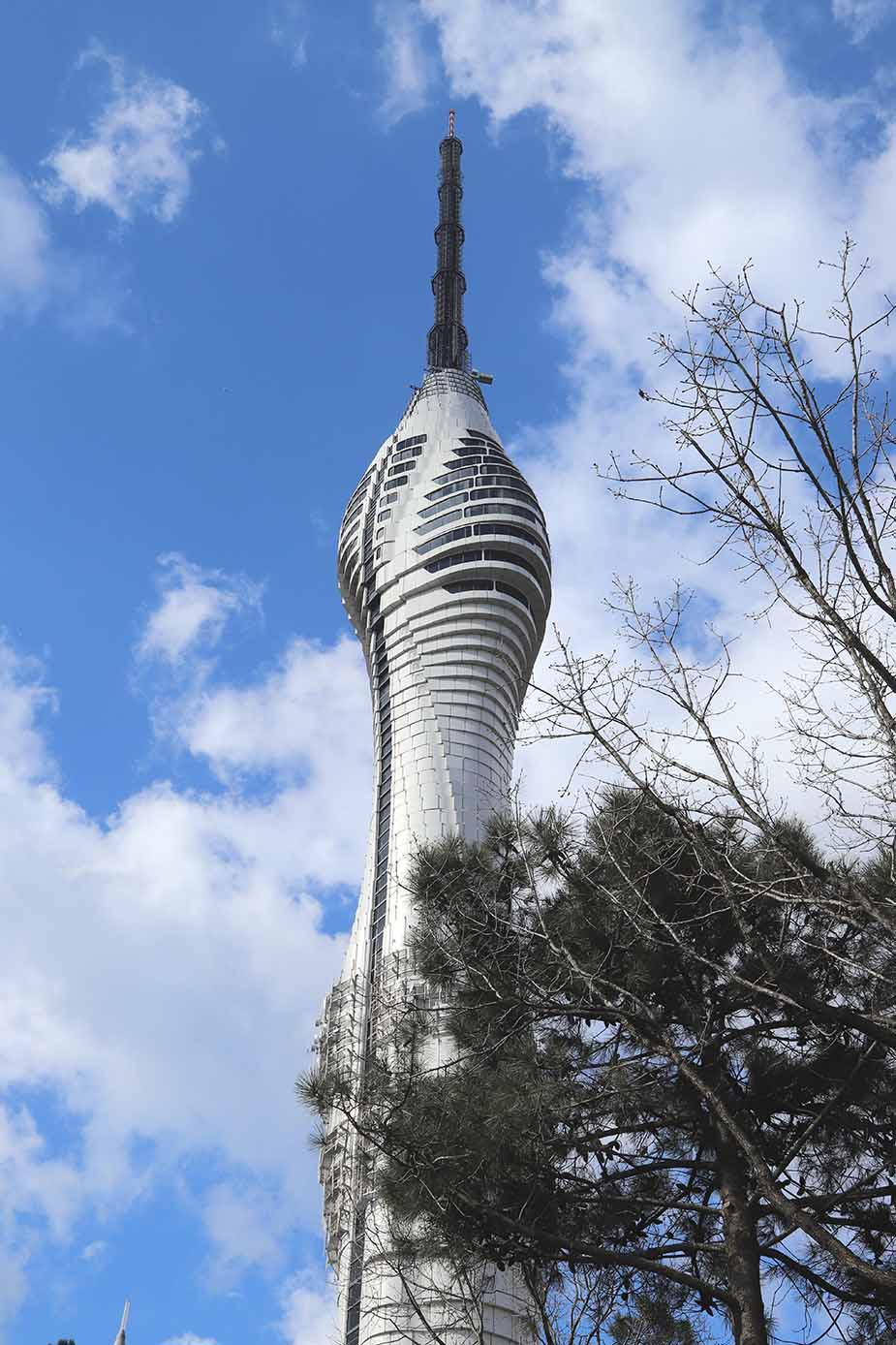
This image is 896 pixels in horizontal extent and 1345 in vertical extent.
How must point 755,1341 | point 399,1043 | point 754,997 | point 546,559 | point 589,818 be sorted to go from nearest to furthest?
1. point 755,1341
2. point 754,997
3. point 589,818
4. point 399,1043
5. point 546,559

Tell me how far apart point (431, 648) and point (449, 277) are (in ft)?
98.5

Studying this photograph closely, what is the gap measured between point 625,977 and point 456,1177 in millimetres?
2827

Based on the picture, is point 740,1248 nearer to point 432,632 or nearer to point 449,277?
point 432,632

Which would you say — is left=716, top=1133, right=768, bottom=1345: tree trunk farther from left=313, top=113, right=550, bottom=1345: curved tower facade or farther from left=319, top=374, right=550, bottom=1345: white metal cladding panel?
left=319, top=374, right=550, bottom=1345: white metal cladding panel

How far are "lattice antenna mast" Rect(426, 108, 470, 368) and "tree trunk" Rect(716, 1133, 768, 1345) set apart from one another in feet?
209

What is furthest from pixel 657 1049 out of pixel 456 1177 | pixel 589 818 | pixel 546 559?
pixel 546 559

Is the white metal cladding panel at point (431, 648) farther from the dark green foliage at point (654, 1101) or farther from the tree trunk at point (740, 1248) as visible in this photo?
the tree trunk at point (740, 1248)

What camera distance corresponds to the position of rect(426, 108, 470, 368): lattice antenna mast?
75.0m

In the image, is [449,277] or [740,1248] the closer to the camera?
[740,1248]

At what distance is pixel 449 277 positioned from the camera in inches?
3063

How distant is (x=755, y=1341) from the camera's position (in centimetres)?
1294

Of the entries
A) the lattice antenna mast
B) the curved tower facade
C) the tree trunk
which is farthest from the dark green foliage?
the lattice antenna mast

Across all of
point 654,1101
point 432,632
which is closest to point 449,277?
point 432,632

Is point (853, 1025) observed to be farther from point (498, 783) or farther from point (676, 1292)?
point (498, 783)
